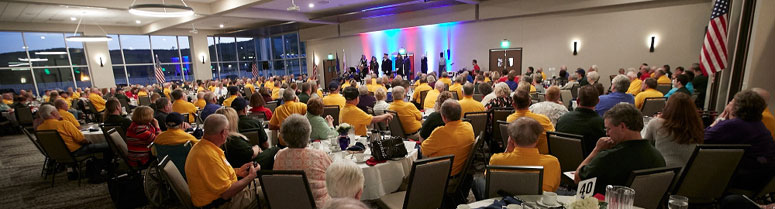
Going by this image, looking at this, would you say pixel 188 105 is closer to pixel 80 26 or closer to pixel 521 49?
pixel 521 49

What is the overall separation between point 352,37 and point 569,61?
424 inches

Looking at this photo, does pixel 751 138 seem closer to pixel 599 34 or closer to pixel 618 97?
pixel 618 97

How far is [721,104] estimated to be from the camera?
6.35 meters

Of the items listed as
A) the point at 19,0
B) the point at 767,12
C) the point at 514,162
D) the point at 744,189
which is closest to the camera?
the point at 514,162

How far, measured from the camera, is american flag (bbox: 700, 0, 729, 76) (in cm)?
541

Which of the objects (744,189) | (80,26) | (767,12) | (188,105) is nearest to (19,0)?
(188,105)

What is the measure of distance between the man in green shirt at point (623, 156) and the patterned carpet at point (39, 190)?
215 inches

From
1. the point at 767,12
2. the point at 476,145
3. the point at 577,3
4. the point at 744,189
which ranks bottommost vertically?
the point at 744,189

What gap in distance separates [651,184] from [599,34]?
437 inches

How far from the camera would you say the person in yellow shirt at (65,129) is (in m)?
4.95

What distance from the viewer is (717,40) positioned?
5477 mm

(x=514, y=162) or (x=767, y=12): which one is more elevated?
(x=767, y=12)

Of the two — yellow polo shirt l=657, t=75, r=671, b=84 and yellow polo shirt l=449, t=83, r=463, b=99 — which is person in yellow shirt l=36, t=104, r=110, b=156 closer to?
yellow polo shirt l=449, t=83, r=463, b=99

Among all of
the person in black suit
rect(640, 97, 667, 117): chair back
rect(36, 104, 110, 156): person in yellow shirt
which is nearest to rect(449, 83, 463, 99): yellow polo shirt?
rect(640, 97, 667, 117): chair back
